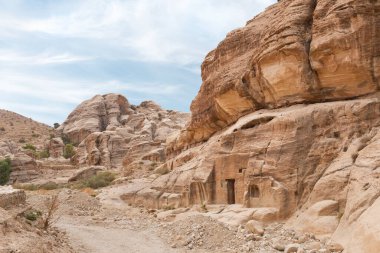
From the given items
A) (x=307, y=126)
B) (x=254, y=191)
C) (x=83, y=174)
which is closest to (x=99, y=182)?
(x=83, y=174)

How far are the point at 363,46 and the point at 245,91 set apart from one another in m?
8.44

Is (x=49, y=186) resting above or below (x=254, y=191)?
below

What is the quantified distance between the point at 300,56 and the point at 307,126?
394 cm

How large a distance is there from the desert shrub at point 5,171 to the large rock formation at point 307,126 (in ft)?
115

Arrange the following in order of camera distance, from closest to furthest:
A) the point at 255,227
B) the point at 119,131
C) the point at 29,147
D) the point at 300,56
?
the point at 255,227 → the point at 300,56 → the point at 119,131 → the point at 29,147

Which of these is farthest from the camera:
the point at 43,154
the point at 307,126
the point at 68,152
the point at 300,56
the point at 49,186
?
the point at 68,152

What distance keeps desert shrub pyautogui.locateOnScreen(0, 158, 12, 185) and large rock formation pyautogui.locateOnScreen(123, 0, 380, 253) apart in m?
34.9

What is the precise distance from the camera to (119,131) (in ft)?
243

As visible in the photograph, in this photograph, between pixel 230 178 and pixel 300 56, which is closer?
pixel 300 56

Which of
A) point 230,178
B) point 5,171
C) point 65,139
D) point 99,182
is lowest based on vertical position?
point 99,182

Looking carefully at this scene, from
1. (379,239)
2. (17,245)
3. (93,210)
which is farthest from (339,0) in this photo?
(93,210)

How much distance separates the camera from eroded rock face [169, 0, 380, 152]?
20156 mm

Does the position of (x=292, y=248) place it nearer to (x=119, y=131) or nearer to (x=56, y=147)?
(x=119, y=131)

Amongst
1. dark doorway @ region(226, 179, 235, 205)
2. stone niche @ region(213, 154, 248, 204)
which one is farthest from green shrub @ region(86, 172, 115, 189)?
dark doorway @ region(226, 179, 235, 205)
